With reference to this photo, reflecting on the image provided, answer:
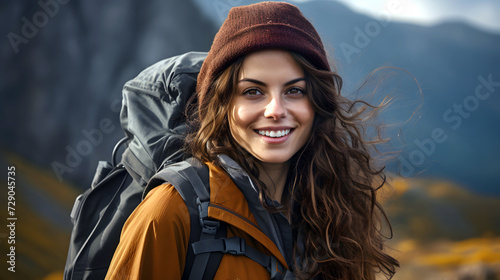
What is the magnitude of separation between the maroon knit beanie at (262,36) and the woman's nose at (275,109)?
0.51 feet

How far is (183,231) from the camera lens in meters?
1.06

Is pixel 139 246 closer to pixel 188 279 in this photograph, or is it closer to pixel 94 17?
pixel 188 279

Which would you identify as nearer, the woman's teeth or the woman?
the woman

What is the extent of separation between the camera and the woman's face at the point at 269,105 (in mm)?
1220

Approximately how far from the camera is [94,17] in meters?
4.51

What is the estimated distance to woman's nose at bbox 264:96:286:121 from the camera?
1.20 metres

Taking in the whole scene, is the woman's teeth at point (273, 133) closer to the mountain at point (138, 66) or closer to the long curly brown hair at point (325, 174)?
the long curly brown hair at point (325, 174)

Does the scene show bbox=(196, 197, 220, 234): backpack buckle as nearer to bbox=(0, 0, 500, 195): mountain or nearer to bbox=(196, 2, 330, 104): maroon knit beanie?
bbox=(196, 2, 330, 104): maroon knit beanie

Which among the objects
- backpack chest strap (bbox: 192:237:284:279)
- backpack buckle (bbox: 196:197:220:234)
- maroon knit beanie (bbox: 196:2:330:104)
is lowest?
backpack chest strap (bbox: 192:237:284:279)

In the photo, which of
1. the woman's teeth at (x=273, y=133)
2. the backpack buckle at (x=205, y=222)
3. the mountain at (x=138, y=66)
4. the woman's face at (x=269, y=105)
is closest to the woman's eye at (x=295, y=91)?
the woman's face at (x=269, y=105)

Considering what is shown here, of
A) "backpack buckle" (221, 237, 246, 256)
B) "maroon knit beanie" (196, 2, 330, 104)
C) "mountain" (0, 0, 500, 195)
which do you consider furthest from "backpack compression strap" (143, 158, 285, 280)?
"mountain" (0, 0, 500, 195)
